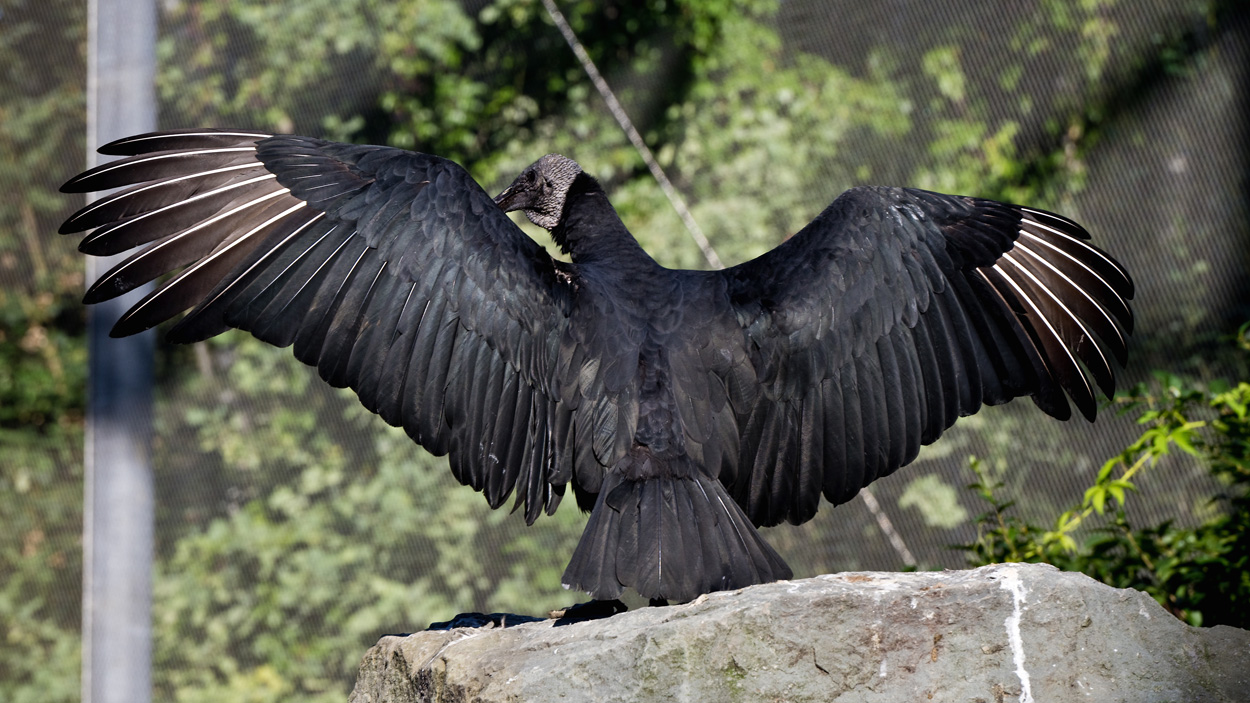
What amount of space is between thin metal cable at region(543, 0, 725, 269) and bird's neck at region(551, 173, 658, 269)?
1.03 metres

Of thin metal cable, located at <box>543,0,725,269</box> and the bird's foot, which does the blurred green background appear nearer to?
thin metal cable, located at <box>543,0,725,269</box>

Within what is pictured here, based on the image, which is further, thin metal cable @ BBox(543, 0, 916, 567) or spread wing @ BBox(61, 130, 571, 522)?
thin metal cable @ BBox(543, 0, 916, 567)

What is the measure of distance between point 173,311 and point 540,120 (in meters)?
2.03

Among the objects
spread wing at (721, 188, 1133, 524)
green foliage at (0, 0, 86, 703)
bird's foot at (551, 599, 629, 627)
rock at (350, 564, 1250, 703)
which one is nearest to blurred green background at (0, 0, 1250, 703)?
green foliage at (0, 0, 86, 703)

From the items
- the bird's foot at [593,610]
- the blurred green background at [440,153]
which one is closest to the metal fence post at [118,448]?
the blurred green background at [440,153]

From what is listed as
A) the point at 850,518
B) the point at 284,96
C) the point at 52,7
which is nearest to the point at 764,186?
the point at 850,518

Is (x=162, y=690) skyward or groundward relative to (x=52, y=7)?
groundward

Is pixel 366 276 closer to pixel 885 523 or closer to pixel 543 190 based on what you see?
pixel 543 190

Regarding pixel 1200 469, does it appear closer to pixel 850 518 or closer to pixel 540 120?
pixel 850 518

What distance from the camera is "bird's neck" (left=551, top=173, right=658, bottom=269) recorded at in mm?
2604

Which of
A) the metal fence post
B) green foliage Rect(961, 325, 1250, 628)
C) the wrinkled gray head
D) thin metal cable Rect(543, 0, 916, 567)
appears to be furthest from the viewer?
thin metal cable Rect(543, 0, 916, 567)

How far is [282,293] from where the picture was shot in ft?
7.14

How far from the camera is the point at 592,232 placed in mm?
2723

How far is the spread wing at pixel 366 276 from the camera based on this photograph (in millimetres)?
2162
